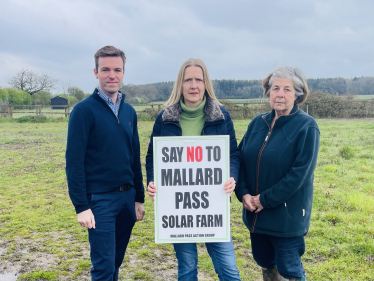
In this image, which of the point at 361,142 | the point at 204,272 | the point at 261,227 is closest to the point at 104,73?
the point at 261,227

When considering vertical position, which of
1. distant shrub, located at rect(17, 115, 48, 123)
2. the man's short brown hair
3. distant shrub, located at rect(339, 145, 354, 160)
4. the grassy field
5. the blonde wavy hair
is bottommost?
the grassy field

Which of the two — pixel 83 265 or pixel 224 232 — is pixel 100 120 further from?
pixel 83 265

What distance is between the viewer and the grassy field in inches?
163

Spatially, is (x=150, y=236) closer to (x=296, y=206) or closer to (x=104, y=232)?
(x=104, y=232)

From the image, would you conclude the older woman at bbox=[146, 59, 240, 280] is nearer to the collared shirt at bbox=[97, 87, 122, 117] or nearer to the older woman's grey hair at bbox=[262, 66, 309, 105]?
the collared shirt at bbox=[97, 87, 122, 117]

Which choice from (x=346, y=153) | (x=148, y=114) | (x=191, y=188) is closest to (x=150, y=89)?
(x=148, y=114)

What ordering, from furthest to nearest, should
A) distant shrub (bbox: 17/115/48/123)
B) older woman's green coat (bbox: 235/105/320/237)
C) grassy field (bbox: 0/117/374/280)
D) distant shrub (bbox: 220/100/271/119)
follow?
distant shrub (bbox: 17/115/48/123) < distant shrub (bbox: 220/100/271/119) < grassy field (bbox: 0/117/374/280) < older woman's green coat (bbox: 235/105/320/237)

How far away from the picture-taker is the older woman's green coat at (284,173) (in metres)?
2.58

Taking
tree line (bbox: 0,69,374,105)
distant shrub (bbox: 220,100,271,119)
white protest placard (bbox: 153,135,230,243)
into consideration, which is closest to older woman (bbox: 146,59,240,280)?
white protest placard (bbox: 153,135,230,243)

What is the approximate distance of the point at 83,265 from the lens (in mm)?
4297

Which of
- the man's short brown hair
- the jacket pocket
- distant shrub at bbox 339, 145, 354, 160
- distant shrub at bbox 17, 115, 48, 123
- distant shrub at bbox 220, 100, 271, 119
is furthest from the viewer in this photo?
distant shrub at bbox 17, 115, 48, 123

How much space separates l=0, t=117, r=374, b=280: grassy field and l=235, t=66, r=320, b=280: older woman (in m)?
1.47

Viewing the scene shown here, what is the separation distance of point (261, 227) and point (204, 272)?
1.68 meters

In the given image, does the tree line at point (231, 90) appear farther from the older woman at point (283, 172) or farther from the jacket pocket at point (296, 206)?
the jacket pocket at point (296, 206)
